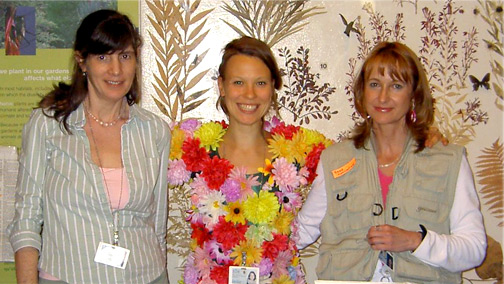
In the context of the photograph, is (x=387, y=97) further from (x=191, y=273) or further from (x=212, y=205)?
(x=191, y=273)

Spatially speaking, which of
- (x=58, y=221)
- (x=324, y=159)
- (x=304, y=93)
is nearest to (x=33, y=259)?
(x=58, y=221)

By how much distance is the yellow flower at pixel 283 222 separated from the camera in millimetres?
2293

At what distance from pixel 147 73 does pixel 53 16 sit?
2.09 feet

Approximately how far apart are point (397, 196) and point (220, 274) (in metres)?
Answer: 0.84

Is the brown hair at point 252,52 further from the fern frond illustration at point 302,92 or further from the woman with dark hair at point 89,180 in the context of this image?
the fern frond illustration at point 302,92

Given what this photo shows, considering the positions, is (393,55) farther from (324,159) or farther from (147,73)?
(147,73)

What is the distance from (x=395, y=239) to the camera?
6.57ft

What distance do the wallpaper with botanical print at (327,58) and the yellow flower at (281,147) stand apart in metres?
0.78

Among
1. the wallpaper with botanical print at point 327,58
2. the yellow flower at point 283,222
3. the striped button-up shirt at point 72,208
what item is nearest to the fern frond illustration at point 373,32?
the wallpaper with botanical print at point 327,58

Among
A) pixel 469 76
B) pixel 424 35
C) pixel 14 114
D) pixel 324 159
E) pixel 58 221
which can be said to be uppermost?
pixel 424 35

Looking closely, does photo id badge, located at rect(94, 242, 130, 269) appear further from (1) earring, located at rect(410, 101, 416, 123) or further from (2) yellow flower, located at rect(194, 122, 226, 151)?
(1) earring, located at rect(410, 101, 416, 123)

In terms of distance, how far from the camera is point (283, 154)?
2346 millimetres

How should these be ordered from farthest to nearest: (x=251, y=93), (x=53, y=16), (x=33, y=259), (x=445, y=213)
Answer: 1. (x=53, y=16)
2. (x=251, y=93)
3. (x=445, y=213)
4. (x=33, y=259)

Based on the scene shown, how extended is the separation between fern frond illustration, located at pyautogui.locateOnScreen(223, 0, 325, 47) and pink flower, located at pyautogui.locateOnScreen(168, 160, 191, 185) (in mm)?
1139
